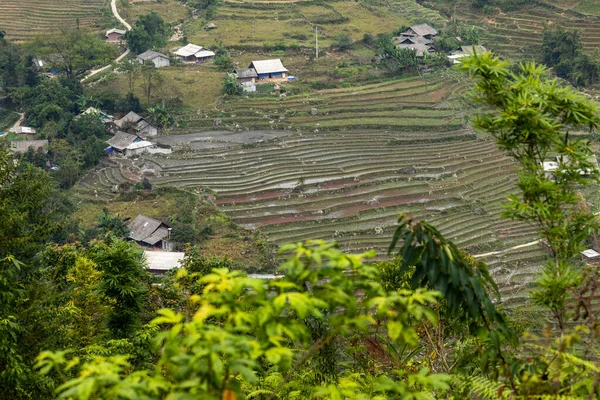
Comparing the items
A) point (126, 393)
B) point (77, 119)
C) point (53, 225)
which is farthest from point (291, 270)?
point (77, 119)

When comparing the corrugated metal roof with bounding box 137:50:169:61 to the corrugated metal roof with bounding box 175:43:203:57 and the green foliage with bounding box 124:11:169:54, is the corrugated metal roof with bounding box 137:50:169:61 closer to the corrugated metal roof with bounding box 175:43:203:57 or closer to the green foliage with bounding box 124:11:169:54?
the corrugated metal roof with bounding box 175:43:203:57

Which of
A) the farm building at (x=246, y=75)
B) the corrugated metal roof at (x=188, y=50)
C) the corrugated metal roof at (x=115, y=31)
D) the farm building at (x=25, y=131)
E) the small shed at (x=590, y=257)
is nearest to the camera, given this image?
the small shed at (x=590, y=257)

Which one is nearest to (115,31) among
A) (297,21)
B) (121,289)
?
(297,21)

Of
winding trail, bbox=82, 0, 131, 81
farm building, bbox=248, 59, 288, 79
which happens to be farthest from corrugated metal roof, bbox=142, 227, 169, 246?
winding trail, bbox=82, 0, 131, 81

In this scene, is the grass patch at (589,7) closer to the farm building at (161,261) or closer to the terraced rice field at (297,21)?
the terraced rice field at (297,21)

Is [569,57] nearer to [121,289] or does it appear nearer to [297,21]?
[297,21]

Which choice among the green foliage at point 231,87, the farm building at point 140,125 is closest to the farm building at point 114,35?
the green foliage at point 231,87
